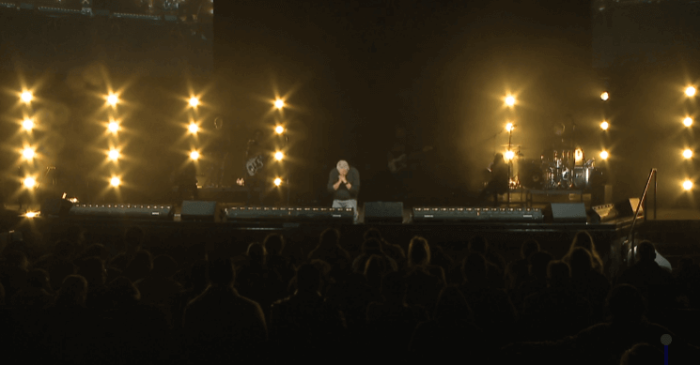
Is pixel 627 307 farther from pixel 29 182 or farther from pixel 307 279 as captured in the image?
pixel 29 182

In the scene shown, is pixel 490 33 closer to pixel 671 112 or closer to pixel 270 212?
pixel 671 112

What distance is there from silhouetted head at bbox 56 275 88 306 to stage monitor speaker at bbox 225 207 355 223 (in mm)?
3880

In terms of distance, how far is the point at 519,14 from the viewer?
11453 mm

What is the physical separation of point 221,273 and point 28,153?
13.7 meters

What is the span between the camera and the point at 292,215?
719 centimetres

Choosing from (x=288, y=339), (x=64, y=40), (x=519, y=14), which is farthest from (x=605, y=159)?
(x=64, y=40)

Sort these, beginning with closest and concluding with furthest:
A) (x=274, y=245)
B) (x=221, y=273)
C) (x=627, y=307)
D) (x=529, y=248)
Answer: (x=627, y=307) < (x=221, y=273) < (x=529, y=248) < (x=274, y=245)

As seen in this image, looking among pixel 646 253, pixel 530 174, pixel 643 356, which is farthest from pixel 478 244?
pixel 530 174

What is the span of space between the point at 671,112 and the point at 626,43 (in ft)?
6.65

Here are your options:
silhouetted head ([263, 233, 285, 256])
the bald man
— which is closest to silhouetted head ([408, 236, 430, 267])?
silhouetted head ([263, 233, 285, 256])

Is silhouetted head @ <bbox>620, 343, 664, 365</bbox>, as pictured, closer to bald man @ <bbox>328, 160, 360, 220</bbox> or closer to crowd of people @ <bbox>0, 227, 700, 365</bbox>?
crowd of people @ <bbox>0, 227, 700, 365</bbox>

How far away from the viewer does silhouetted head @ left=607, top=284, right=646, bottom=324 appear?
7.70 ft

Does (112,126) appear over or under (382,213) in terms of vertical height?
over

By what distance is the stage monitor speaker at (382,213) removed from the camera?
7102mm
